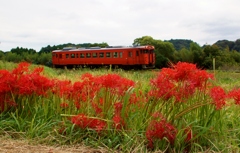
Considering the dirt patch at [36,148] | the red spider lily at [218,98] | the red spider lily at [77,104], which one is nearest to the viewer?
the red spider lily at [218,98]

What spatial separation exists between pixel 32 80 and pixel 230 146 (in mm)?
1865

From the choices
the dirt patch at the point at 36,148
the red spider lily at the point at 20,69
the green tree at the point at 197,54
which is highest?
the green tree at the point at 197,54

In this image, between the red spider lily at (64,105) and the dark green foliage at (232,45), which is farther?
the dark green foliage at (232,45)

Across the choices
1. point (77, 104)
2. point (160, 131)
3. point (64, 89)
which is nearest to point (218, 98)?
point (160, 131)

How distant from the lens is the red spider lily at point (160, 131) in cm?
238

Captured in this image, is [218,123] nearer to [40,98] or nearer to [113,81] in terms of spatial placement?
[113,81]

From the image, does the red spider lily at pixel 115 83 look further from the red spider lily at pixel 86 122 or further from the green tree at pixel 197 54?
the green tree at pixel 197 54

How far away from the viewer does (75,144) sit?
8.72 feet

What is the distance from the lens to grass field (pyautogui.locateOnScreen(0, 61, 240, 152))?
2.46m

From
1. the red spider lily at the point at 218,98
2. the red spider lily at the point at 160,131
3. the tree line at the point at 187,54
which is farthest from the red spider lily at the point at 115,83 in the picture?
the tree line at the point at 187,54

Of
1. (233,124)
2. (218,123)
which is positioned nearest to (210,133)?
(218,123)

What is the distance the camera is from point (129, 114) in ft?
9.26

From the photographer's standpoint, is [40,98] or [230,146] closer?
[230,146]

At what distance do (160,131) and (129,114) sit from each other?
1.62 ft
